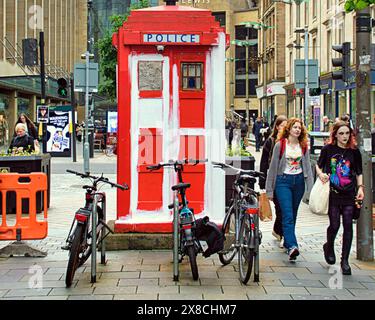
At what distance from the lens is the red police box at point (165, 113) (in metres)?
7.55

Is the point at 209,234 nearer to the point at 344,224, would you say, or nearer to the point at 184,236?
the point at 184,236

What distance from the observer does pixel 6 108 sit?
39.7 m

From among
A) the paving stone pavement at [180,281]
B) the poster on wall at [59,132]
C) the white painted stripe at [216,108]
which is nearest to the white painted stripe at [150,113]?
the white painted stripe at [216,108]

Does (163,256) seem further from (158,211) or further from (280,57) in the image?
(280,57)

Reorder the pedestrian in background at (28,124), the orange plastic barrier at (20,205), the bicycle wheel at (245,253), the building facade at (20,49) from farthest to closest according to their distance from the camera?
1. the building facade at (20,49)
2. the pedestrian in background at (28,124)
3. the orange plastic barrier at (20,205)
4. the bicycle wheel at (245,253)

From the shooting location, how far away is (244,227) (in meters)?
6.45

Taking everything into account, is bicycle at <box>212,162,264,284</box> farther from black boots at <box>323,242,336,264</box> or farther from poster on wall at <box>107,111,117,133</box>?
poster on wall at <box>107,111,117,133</box>

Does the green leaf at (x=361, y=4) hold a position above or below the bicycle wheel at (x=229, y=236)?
above

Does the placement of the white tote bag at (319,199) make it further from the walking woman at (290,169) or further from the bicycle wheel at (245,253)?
the bicycle wheel at (245,253)

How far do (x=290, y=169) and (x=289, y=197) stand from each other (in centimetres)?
34

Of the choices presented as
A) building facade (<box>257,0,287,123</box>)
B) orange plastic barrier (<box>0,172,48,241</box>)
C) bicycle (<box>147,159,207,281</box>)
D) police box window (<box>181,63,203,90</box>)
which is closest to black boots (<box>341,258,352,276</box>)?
bicycle (<box>147,159,207,281</box>)

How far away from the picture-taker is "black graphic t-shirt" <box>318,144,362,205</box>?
6977 mm

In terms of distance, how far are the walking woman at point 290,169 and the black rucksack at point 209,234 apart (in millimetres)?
1268

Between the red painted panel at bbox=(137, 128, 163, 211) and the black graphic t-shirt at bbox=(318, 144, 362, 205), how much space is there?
6.43 ft
